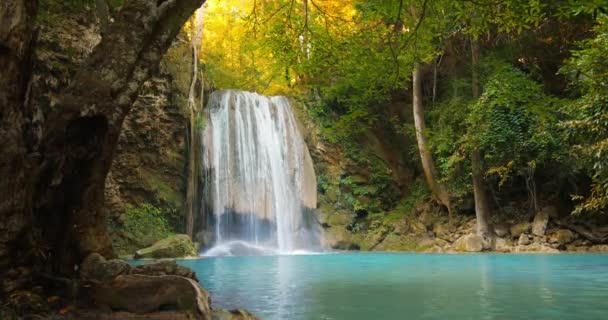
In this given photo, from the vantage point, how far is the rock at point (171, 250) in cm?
1188

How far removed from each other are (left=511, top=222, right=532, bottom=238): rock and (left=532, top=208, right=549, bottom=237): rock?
210 millimetres

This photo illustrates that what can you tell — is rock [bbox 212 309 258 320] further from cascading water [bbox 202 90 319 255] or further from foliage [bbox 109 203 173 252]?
cascading water [bbox 202 90 319 255]

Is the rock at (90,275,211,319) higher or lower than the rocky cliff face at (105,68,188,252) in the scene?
lower

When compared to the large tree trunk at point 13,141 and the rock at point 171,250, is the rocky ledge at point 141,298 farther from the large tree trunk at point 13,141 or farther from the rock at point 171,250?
the rock at point 171,250

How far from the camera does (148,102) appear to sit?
1516 centimetres

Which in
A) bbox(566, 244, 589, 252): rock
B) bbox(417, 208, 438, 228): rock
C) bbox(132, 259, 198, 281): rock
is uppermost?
bbox(417, 208, 438, 228): rock

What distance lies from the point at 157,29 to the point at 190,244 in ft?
29.7

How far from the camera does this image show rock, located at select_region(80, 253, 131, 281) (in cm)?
393

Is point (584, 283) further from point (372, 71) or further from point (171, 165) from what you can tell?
point (171, 165)

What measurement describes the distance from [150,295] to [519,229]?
13.3m

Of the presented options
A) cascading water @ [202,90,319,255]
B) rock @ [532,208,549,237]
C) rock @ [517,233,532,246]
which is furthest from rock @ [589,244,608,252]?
cascading water @ [202,90,319,255]

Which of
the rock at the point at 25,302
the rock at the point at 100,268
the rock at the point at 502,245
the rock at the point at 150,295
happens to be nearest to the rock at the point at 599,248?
the rock at the point at 502,245

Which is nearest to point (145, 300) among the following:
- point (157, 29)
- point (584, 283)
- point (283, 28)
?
point (157, 29)

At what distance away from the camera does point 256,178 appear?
55.8 ft
